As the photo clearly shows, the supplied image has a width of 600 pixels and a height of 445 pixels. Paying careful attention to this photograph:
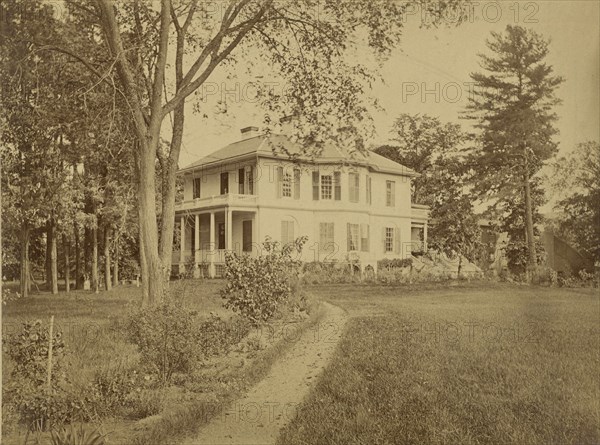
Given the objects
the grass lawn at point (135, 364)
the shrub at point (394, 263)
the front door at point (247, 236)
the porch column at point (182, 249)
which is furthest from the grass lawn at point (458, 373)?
the porch column at point (182, 249)

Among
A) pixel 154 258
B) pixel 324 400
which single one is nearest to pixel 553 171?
pixel 324 400

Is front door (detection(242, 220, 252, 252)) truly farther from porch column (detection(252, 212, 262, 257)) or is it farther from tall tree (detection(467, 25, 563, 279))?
tall tree (detection(467, 25, 563, 279))

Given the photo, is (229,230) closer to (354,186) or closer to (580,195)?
(354,186)

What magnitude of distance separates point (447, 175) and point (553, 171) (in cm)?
118

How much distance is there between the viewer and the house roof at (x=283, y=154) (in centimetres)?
610

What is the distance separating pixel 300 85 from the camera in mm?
6836

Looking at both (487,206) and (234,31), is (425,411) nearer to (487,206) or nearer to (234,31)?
(487,206)

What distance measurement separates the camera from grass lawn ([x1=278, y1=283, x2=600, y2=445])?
4.43m

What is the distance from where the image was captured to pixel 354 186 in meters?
6.75

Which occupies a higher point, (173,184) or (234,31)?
(234,31)

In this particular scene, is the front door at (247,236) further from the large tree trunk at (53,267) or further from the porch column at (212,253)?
the large tree trunk at (53,267)

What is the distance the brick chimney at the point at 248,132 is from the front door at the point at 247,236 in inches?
42.5

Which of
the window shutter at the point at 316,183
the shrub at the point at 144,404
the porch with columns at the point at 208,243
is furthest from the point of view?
the porch with columns at the point at 208,243

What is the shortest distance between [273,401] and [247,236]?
2.43 meters
